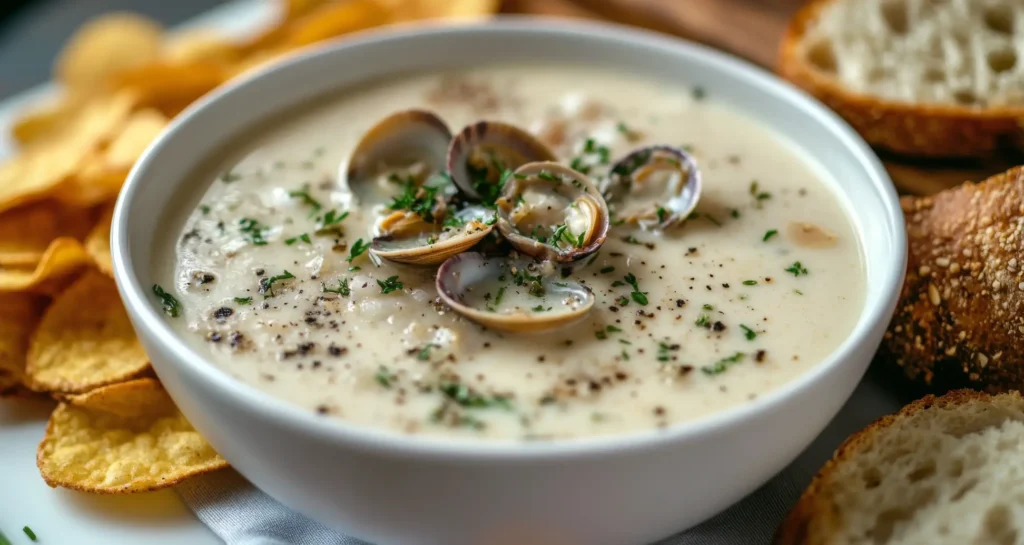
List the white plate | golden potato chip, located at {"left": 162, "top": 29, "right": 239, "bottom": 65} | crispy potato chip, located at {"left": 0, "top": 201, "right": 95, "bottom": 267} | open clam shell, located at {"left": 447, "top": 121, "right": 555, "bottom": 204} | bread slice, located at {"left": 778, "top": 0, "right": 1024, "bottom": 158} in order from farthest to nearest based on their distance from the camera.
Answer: golden potato chip, located at {"left": 162, "top": 29, "right": 239, "bottom": 65} < bread slice, located at {"left": 778, "top": 0, "right": 1024, "bottom": 158} < crispy potato chip, located at {"left": 0, "top": 201, "right": 95, "bottom": 267} < open clam shell, located at {"left": 447, "top": 121, "right": 555, "bottom": 204} < the white plate

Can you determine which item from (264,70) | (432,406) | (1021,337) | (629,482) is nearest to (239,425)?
(432,406)

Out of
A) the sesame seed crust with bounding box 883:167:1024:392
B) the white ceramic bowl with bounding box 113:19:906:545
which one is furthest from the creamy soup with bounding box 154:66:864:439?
the sesame seed crust with bounding box 883:167:1024:392

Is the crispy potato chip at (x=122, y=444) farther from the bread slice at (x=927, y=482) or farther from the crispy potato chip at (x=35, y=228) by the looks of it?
the bread slice at (x=927, y=482)

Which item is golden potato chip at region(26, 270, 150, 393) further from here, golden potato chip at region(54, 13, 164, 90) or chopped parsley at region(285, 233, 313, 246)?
golden potato chip at region(54, 13, 164, 90)

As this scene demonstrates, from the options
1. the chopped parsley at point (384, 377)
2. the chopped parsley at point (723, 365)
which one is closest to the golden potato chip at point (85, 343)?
the chopped parsley at point (384, 377)

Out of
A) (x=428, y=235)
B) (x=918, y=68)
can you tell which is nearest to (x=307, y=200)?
(x=428, y=235)

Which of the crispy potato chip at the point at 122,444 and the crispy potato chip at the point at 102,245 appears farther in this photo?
the crispy potato chip at the point at 102,245

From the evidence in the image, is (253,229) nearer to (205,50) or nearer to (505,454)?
(505,454)
